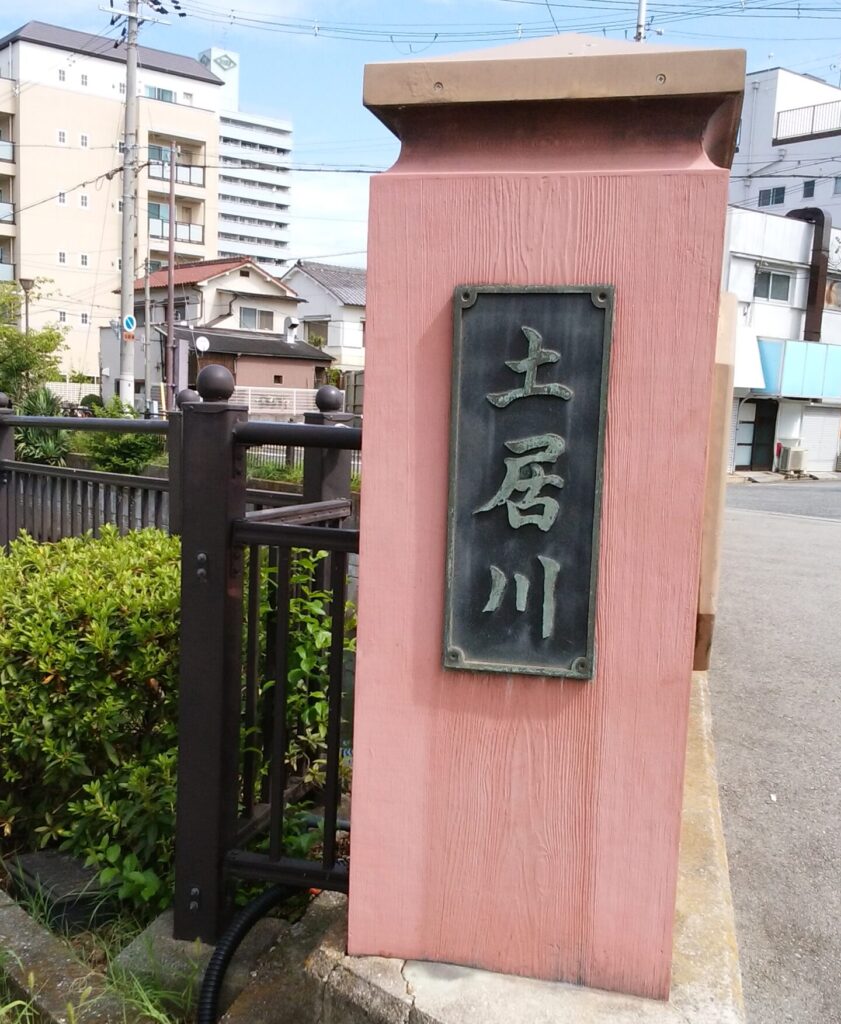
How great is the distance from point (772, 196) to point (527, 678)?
146 feet

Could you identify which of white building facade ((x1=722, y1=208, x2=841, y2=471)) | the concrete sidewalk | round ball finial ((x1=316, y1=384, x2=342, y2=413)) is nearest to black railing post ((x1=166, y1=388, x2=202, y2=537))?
round ball finial ((x1=316, y1=384, x2=342, y2=413))

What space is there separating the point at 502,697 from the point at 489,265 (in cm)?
82

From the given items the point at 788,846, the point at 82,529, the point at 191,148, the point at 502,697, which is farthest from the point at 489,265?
the point at 191,148

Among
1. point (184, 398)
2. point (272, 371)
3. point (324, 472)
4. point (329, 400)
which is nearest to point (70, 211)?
point (272, 371)

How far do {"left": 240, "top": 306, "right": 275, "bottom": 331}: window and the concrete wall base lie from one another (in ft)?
134

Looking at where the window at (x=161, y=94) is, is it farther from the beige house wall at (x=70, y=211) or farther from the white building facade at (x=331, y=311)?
the white building facade at (x=331, y=311)

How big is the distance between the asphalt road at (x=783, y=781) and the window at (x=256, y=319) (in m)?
35.1

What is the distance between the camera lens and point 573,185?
1677mm

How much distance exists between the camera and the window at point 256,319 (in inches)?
1630

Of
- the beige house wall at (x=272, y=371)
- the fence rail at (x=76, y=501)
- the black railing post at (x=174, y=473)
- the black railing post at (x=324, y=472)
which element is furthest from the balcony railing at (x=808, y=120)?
the black railing post at (x=324, y=472)

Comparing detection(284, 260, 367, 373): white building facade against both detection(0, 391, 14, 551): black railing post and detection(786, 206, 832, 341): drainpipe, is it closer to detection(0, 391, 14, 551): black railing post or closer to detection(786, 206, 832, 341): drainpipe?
detection(786, 206, 832, 341): drainpipe

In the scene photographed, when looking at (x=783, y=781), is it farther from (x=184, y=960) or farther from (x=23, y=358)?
(x=23, y=358)

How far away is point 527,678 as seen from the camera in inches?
70.6

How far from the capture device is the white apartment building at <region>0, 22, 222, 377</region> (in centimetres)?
4466
